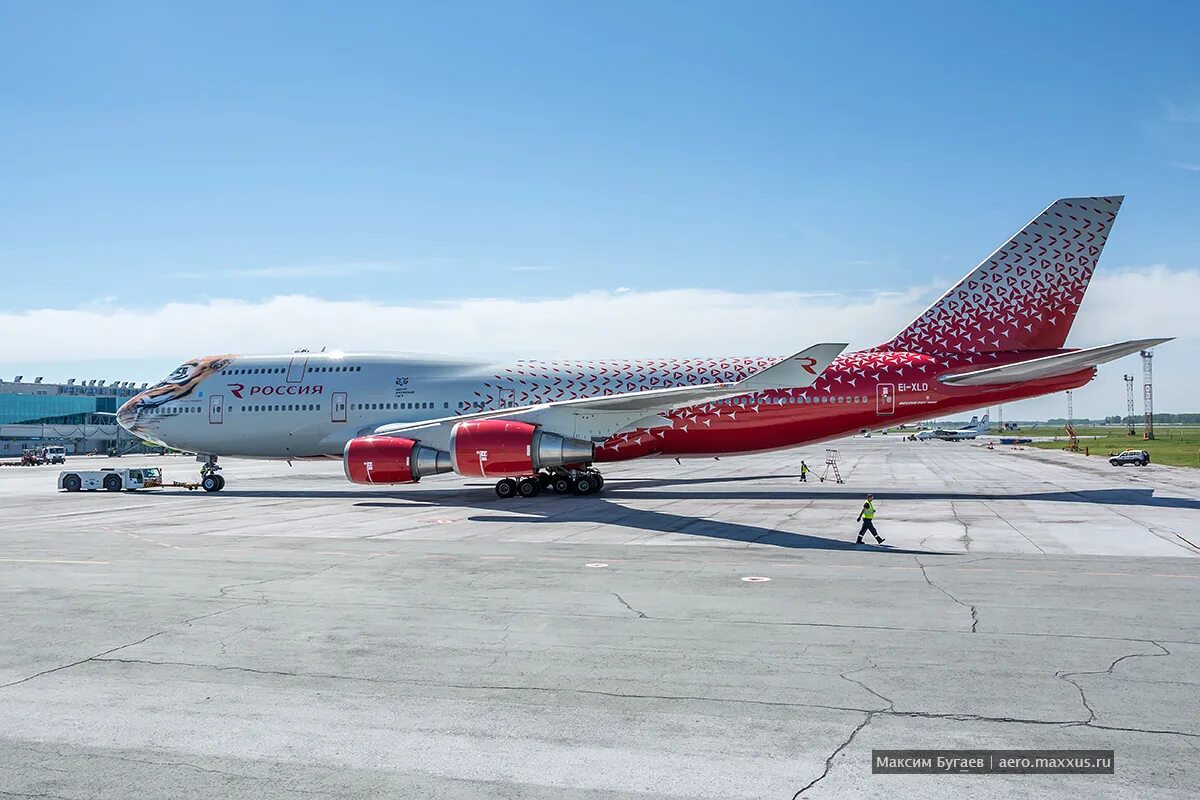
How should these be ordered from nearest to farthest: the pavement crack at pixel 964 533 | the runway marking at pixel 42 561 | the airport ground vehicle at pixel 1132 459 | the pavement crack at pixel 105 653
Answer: the pavement crack at pixel 105 653
the runway marking at pixel 42 561
the pavement crack at pixel 964 533
the airport ground vehicle at pixel 1132 459

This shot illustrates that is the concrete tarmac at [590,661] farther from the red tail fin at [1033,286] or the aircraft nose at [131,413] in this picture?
the aircraft nose at [131,413]

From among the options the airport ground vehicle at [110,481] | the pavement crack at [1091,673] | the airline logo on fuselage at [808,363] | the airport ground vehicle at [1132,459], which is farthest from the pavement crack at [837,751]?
the airport ground vehicle at [1132,459]

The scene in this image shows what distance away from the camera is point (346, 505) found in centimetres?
2833

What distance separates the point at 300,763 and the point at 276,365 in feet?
98.4

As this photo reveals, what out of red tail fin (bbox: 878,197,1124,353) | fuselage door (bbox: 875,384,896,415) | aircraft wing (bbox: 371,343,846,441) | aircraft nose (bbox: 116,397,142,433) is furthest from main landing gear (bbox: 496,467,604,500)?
aircraft nose (bbox: 116,397,142,433)

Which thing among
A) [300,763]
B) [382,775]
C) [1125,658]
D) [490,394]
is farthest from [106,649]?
[490,394]

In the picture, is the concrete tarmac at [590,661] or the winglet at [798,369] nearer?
the concrete tarmac at [590,661]

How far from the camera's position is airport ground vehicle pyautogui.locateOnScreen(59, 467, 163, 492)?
36250 mm

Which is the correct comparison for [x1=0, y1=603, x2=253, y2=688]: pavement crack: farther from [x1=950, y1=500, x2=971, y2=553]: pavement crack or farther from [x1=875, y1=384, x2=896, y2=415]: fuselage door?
[x1=875, y1=384, x2=896, y2=415]: fuselage door

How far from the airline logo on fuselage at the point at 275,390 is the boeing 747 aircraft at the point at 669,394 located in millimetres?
55

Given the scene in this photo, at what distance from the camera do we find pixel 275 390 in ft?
110

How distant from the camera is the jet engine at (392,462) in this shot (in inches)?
1112

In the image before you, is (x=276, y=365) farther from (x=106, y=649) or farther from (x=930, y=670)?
(x=930, y=670)

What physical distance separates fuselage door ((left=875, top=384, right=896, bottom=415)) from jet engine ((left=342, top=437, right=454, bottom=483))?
569 inches
